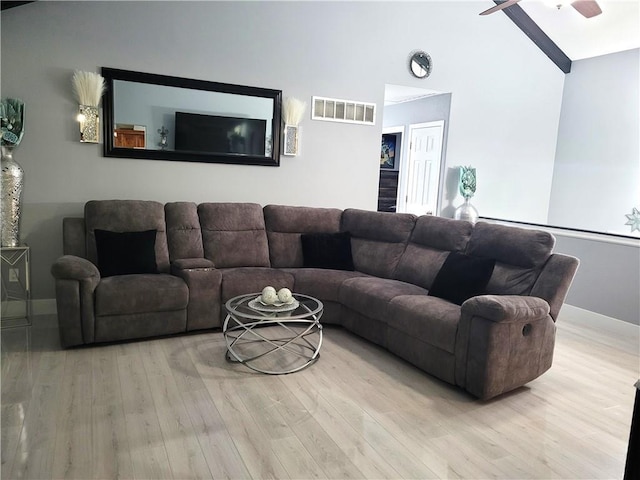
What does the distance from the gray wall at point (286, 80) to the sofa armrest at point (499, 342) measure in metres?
2.78

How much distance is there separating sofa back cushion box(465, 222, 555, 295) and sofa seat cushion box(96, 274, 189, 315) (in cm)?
229

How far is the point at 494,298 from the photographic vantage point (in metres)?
2.72

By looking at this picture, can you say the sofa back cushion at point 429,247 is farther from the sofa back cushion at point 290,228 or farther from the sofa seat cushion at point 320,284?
the sofa back cushion at point 290,228

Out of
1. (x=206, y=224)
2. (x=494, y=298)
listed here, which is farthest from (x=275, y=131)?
(x=494, y=298)

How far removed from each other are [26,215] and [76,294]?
1.28 m

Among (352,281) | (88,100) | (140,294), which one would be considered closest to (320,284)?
(352,281)

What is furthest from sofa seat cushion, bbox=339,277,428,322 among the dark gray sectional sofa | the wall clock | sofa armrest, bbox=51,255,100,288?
the wall clock

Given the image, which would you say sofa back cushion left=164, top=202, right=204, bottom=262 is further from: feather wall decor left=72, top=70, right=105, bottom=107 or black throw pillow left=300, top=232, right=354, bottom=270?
feather wall decor left=72, top=70, right=105, bottom=107

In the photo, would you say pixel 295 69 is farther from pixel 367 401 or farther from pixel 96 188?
pixel 367 401

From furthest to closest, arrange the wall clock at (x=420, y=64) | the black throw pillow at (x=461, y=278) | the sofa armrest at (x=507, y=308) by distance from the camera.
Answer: the wall clock at (x=420, y=64), the black throw pillow at (x=461, y=278), the sofa armrest at (x=507, y=308)

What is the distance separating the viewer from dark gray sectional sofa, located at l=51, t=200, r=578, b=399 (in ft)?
9.24

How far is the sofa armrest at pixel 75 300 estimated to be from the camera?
322cm

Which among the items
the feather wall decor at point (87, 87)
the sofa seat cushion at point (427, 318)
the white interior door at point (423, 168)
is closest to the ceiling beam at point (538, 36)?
the white interior door at point (423, 168)

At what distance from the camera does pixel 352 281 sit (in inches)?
153
